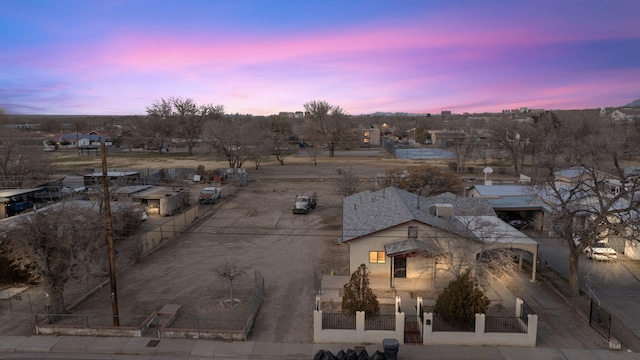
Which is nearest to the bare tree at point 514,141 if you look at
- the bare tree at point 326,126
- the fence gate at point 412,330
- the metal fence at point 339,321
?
the bare tree at point 326,126

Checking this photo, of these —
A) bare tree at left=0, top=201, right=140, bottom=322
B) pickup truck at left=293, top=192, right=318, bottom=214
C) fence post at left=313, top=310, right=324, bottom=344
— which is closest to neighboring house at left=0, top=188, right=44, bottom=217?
bare tree at left=0, top=201, right=140, bottom=322

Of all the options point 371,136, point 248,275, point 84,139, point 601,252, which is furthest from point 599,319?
point 84,139

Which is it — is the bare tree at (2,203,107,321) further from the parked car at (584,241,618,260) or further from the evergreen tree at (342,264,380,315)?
the parked car at (584,241,618,260)

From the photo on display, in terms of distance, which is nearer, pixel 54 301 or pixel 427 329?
pixel 427 329

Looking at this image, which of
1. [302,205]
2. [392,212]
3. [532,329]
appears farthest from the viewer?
[302,205]

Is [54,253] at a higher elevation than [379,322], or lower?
higher

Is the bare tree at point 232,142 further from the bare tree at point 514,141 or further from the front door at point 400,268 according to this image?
the front door at point 400,268

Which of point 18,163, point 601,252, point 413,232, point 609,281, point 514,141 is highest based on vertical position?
point 514,141

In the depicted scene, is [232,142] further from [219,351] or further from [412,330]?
[412,330]

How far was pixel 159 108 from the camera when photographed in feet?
365

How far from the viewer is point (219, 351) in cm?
1639

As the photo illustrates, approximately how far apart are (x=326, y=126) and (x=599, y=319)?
8095 centimetres

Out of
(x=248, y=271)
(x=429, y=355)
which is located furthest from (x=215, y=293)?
(x=429, y=355)

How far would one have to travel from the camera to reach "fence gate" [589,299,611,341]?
1792 centimetres
